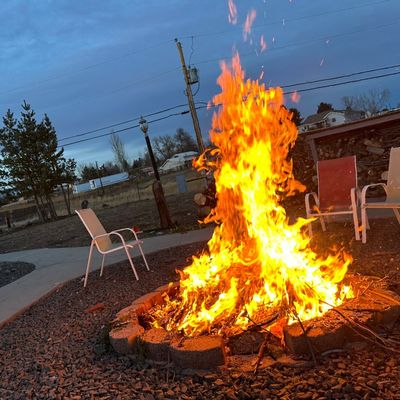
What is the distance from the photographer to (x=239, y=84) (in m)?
4.16

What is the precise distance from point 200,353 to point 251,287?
81 cm

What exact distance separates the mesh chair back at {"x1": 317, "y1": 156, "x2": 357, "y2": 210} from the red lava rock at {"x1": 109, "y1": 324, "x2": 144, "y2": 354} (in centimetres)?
380

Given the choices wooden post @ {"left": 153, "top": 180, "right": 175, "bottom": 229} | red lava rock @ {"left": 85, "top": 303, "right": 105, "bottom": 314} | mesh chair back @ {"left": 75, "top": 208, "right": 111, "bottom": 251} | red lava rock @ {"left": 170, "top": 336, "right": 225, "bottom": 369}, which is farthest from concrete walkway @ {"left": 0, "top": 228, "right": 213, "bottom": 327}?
red lava rock @ {"left": 170, "top": 336, "right": 225, "bottom": 369}

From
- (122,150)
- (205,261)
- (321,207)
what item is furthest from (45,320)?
(122,150)

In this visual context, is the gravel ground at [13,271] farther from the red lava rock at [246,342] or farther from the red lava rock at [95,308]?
the red lava rock at [246,342]

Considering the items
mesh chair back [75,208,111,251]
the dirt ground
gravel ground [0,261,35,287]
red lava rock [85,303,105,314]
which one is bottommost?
the dirt ground

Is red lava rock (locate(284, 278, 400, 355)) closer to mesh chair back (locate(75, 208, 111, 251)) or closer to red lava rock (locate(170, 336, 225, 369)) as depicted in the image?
red lava rock (locate(170, 336, 225, 369))

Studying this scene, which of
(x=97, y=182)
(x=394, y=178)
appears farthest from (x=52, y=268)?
(x=97, y=182)

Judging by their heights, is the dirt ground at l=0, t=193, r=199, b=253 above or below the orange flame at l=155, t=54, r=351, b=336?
below

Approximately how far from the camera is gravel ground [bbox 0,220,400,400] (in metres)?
2.57

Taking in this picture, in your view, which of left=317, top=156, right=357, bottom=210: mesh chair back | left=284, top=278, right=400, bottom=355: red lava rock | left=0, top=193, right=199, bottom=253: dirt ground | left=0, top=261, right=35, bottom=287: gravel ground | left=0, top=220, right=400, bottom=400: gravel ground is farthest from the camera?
left=0, top=193, right=199, bottom=253: dirt ground

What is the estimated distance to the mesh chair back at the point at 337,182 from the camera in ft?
21.2

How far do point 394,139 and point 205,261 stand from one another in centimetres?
697

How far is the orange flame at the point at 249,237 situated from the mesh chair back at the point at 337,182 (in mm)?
2576
